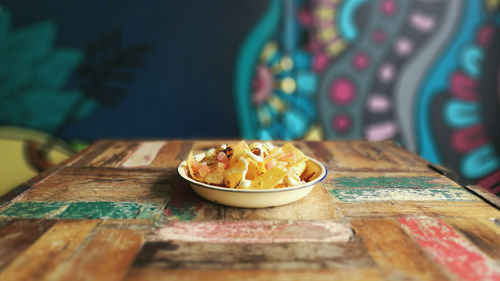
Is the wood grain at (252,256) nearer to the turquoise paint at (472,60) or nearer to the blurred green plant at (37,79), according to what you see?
the blurred green plant at (37,79)

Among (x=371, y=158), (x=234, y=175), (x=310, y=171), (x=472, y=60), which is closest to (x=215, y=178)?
(x=234, y=175)

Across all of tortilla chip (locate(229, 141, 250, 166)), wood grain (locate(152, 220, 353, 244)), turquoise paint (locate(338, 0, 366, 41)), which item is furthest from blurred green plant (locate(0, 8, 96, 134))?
wood grain (locate(152, 220, 353, 244))

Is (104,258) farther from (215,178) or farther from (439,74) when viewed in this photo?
(439,74)

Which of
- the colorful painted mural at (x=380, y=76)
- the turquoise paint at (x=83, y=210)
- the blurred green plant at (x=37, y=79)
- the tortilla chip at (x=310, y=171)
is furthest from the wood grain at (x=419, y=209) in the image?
the blurred green plant at (x=37, y=79)

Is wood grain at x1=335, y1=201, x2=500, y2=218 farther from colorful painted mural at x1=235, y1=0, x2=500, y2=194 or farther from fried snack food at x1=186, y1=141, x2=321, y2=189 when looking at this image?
colorful painted mural at x1=235, y1=0, x2=500, y2=194

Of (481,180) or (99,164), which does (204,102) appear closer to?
(99,164)

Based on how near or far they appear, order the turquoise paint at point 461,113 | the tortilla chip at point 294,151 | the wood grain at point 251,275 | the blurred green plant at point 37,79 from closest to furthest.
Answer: the wood grain at point 251,275, the tortilla chip at point 294,151, the blurred green plant at point 37,79, the turquoise paint at point 461,113
